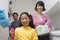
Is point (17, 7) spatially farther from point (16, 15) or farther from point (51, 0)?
point (51, 0)

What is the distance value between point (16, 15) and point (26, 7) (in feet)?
Result: 0.73

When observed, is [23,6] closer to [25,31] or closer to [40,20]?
[40,20]

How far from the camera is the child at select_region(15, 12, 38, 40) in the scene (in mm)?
1051

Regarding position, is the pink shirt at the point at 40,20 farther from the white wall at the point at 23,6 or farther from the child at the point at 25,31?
the white wall at the point at 23,6

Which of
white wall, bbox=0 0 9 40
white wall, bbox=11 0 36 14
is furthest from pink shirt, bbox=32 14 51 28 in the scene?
white wall, bbox=11 0 36 14

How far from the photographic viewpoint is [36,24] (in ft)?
3.92

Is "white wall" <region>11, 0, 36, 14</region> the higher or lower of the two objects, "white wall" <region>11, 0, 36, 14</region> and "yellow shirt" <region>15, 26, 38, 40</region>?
the higher

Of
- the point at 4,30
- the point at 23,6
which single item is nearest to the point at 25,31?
the point at 4,30

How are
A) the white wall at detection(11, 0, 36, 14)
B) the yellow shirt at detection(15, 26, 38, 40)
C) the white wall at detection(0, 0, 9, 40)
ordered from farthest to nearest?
1. the white wall at detection(11, 0, 36, 14)
2. the yellow shirt at detection(15, 26, 38, 40)
3. the white wall at detection(0, 0, 9, 40)

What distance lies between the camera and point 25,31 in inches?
42.6

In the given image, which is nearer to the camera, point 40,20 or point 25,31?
point 25,31

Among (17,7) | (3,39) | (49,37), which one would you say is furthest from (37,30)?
(17,7)

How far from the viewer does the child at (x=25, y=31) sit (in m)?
1.05

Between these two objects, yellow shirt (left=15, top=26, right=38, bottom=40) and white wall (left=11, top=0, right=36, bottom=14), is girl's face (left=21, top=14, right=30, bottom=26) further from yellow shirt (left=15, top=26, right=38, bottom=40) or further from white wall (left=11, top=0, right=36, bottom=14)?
white wall (left=11, top=0, right=36, bottom=14)
